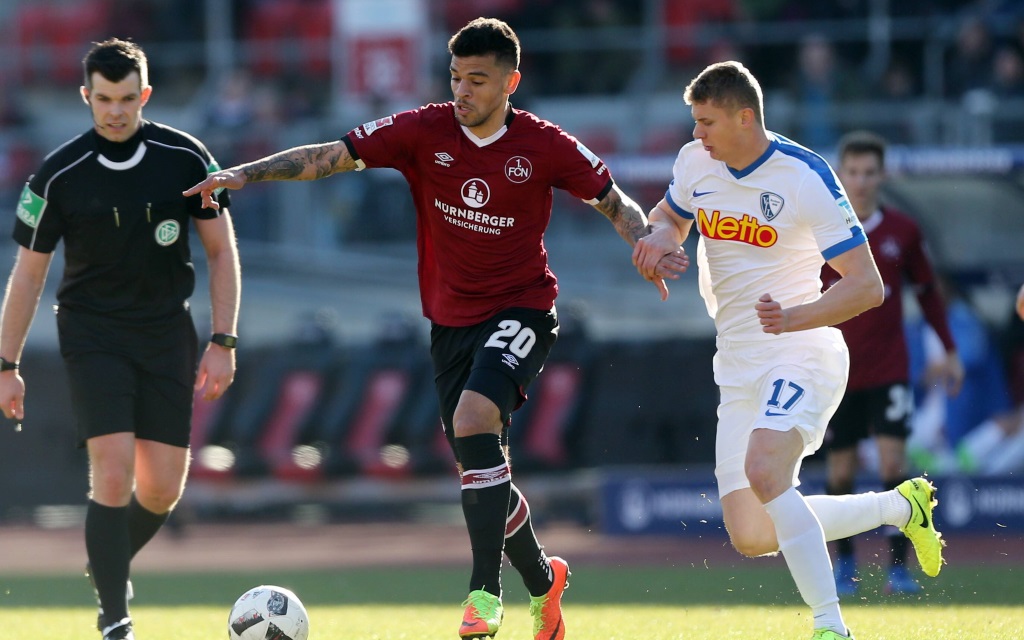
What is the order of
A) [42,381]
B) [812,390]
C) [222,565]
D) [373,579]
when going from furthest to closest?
[42,381] < [222,565] < [373,579] < [812,390]

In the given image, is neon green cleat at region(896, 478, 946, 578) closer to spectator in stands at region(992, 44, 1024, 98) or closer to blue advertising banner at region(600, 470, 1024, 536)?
blue advertising banner at region(600, 470, 1024, 536)

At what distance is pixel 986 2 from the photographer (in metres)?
17.1

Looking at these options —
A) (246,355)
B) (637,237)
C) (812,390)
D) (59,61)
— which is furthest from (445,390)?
(59,61)

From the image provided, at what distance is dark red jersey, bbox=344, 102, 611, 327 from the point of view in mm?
6461

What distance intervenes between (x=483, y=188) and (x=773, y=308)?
1366mm

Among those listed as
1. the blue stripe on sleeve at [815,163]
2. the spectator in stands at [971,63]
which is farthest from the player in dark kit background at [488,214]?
the spectator in stands at [971,63]

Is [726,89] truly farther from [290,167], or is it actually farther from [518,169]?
[290,167]

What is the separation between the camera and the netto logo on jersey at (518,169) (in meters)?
6.45

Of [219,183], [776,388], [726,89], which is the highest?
[726,89]

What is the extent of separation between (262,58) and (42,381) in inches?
184

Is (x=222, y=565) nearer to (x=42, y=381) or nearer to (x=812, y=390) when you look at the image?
(x=42, y=381)

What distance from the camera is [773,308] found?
5.80 metres

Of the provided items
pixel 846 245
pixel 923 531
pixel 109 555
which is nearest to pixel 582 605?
pixel 923 531

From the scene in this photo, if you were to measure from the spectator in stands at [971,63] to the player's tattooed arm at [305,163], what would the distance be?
10815 millimetres
